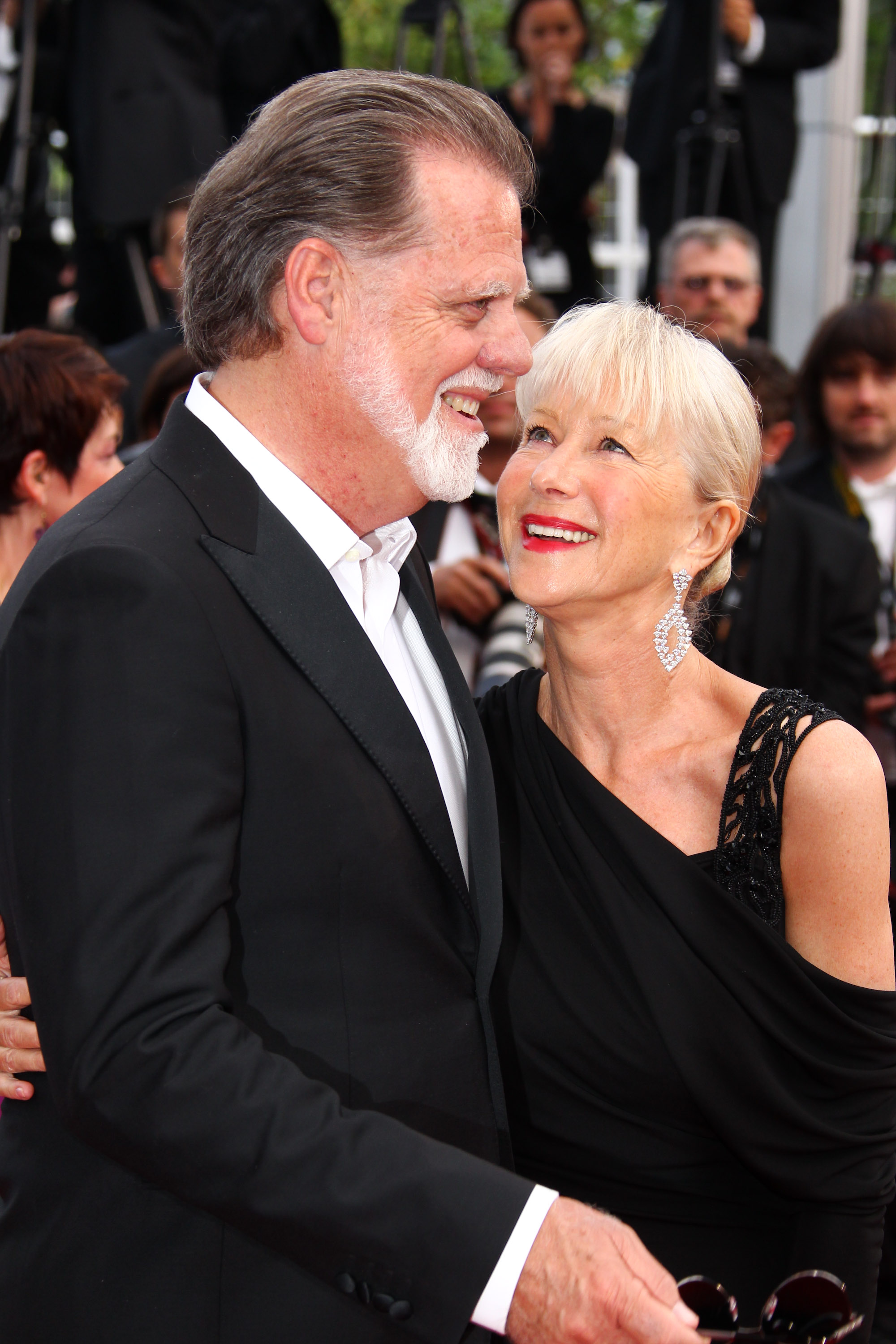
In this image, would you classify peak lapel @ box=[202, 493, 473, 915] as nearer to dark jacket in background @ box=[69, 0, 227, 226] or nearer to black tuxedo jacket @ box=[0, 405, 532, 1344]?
black tuxedo jacket @ box=[0, 405, 532, 1344]

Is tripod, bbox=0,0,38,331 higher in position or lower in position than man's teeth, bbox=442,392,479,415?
higher

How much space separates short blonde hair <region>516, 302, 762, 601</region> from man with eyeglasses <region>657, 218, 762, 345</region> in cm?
276

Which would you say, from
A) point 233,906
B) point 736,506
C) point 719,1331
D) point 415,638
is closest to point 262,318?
point 415,638

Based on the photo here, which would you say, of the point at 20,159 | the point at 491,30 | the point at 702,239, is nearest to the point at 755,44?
the point at 702,239

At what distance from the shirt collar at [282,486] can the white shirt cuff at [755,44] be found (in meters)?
4.60

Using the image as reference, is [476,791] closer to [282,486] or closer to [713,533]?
[282,486]

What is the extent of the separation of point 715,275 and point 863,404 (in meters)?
0.72

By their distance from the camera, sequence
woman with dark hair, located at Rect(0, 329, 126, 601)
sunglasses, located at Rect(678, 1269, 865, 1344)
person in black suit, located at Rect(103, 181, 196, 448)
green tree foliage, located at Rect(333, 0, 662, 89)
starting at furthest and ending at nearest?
green tree foliage, located at Rect(333, 0, 662, 89) < person in black suit, located at Rect(103, 181, 196, 448) < woman with dark hair, located at Rect(0, 329, 126, 601) < sunglasses, located at Rect(678, 1269, 865, 1344)

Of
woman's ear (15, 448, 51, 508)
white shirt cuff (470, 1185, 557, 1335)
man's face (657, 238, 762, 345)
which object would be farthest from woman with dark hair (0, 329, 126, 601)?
man's face (657, 238, 762, 345)

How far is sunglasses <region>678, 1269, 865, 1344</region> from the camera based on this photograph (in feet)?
4.50

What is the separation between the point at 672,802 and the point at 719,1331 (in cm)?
83

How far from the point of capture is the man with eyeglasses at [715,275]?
4.75 m

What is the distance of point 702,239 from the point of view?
4.77 meters

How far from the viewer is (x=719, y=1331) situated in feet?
4.50
